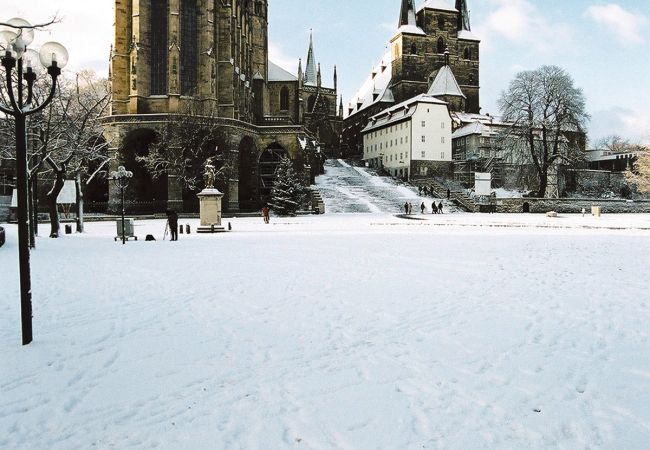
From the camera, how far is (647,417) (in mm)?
4355

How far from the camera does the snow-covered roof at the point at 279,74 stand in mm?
61700

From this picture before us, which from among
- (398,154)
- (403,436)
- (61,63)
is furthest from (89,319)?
(398,154)

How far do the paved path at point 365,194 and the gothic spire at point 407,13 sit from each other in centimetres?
3489

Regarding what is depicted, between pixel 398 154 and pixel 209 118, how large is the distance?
35892 mm

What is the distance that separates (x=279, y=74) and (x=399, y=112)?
21210 mm

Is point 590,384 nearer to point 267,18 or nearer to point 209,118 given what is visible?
point 209,118

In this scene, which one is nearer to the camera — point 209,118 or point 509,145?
point 209,118


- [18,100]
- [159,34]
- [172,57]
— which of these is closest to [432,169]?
[172,57]

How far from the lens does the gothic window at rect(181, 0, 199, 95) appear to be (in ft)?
150

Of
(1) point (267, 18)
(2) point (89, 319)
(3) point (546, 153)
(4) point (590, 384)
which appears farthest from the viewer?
(1) point (267, 18)

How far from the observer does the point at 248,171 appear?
50812 mm

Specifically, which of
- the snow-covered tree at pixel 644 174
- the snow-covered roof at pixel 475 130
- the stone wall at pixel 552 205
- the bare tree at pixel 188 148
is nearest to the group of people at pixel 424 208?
the stone wall at pixel 552 205

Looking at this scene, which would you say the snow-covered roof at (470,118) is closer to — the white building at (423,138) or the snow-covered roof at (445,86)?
the snow-covered roof at (445,86)

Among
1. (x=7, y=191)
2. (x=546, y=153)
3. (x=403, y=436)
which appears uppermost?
(x=546, y=153)
